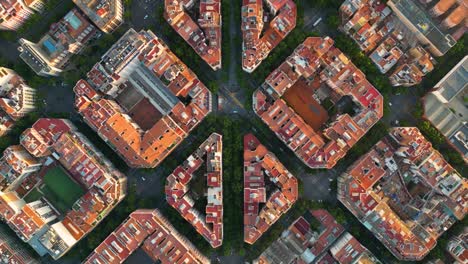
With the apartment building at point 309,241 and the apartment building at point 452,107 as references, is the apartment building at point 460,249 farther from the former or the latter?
the apartment building at point 309,241

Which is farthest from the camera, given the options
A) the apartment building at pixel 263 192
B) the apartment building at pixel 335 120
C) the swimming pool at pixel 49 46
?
the swimming pool at pixel 49 46

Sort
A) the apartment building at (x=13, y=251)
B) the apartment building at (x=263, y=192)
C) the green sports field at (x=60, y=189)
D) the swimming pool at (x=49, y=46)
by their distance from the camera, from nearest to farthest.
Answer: the apartment building at (x=263, y=192), the apartment building at (x=13, y=251), the swimming pool at (x=49, y=46), the green sports field at (x=60, y=189)

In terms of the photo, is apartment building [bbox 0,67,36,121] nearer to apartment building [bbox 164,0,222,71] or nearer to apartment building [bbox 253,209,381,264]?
apartment building [bbox 164,0,222,71]

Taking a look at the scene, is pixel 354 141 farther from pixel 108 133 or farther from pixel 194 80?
pixel 108 133

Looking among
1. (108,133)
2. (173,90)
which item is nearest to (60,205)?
(108,133)

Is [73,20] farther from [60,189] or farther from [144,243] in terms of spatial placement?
[144,243]

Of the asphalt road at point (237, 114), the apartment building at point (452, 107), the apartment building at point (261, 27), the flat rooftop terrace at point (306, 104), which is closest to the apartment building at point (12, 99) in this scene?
the asphalt road at point (237, 114)
